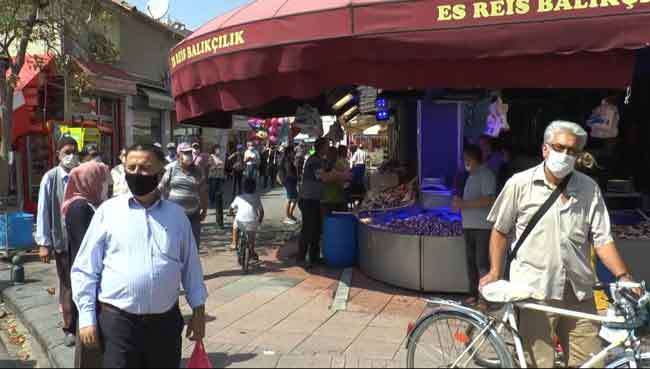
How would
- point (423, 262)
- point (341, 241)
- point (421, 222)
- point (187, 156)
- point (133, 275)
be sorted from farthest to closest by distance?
point (341, 241), point (421, 222), point (187, 156), point (423, 262), point (133, 275)

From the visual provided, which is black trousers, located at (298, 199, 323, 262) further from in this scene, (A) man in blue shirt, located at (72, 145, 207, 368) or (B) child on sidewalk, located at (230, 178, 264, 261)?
(A) man in blue shirt, located at (72, 145, 207, 368)

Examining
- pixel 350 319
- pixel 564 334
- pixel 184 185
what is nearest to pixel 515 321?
pixel 564 334

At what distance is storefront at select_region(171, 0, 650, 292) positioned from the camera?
549 centimetres

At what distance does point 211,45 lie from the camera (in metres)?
7.19

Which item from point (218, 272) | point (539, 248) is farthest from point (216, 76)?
point (539, 248)

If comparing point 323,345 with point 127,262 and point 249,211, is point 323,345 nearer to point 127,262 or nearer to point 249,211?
→ point 127,262

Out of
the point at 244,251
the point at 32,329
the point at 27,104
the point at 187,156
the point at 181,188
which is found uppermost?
the point at 27,104

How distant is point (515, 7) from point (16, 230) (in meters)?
8.15

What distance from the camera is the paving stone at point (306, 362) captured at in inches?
183

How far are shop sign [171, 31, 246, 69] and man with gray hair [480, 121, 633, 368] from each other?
399 centimetres

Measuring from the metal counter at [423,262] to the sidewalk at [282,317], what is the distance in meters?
0.20

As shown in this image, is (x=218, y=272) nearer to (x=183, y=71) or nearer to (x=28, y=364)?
(x=183, y=71)

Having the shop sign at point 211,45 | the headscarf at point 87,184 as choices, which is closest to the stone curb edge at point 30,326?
the headscarf at point 87,184

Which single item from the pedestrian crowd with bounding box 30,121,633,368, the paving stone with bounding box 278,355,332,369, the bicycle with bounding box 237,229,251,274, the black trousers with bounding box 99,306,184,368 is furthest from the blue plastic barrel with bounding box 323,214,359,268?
the black trousers with bounding box 99,306,184,368
